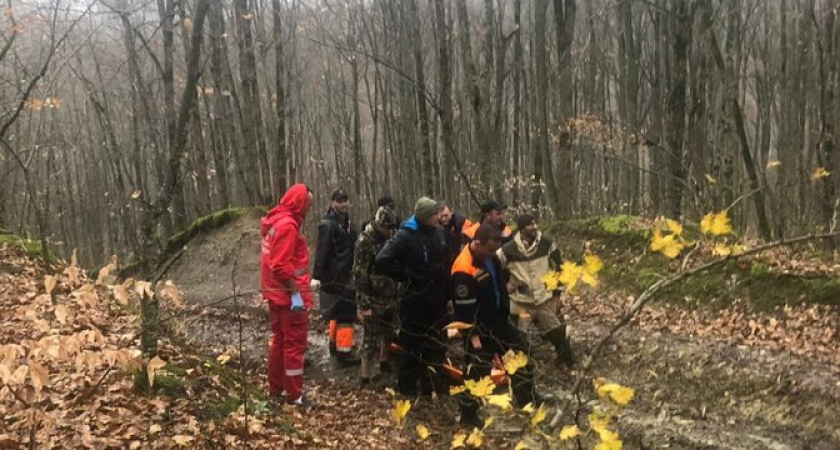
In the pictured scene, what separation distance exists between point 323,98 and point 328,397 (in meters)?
31.2

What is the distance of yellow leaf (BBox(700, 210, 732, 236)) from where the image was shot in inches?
108

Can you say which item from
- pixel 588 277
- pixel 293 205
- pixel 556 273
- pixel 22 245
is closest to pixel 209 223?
pixel 22 245

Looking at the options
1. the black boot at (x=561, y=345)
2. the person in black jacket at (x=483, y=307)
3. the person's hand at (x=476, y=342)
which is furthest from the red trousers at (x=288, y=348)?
the black boot at (x=561, y=345)

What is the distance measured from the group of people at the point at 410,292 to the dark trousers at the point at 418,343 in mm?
11

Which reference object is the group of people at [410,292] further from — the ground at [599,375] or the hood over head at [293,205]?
the ground at [599,375]

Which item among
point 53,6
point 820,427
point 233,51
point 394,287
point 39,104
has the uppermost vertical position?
point 233,51

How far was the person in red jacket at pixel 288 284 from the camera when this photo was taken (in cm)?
593

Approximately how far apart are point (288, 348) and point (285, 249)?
37.9 inches

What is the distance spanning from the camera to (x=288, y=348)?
6051 millimetres

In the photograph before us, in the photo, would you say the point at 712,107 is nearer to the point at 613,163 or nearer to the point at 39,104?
the point at 613,163

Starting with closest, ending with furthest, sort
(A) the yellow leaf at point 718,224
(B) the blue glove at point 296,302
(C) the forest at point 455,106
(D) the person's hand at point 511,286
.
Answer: (A) the yellow leaf at point 718,224 < (B) the blue glove at point 296,302 < (D) the person's hand at point 511,286 < (C) the forest at point 455,106

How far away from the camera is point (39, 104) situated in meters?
8.58

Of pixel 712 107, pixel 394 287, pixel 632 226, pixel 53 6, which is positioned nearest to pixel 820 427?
pixel 394 287

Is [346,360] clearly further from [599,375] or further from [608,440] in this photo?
[608,440]
